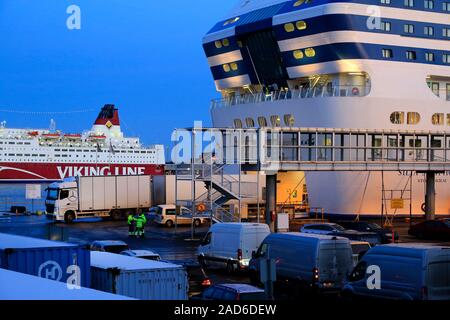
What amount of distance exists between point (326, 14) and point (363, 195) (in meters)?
9.94

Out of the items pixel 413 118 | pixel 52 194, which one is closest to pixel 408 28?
pixel 413 118

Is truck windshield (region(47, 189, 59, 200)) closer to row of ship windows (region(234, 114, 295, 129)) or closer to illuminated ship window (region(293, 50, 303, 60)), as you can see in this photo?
row of ship windows (region(234, 114, 295, 129))

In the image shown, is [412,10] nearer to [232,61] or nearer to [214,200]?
[232,61]

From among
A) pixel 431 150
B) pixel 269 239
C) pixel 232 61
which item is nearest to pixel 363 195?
pixel 431 150

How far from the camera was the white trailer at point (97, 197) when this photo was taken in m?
42.8

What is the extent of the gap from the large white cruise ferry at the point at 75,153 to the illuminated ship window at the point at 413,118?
246 ft

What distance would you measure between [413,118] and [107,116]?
9469cm

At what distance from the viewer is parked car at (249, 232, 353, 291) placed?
1823 cm

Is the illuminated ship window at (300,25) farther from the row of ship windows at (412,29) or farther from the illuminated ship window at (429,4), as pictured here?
the illuminated ship window at (429,4)

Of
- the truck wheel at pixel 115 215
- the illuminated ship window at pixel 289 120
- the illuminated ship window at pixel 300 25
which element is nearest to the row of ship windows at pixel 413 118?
the illuminated ship window at pixel 289 120

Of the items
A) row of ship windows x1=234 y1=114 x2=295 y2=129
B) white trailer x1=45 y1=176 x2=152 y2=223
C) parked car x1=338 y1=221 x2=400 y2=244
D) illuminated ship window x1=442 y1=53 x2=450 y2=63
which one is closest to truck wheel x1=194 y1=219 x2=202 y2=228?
white trailer x1=45 y1=176 x2=152 y2=223

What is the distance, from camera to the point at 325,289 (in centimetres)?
1816

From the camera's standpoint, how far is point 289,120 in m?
42.2

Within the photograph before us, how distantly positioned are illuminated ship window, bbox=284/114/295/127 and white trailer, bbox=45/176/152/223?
932cm
